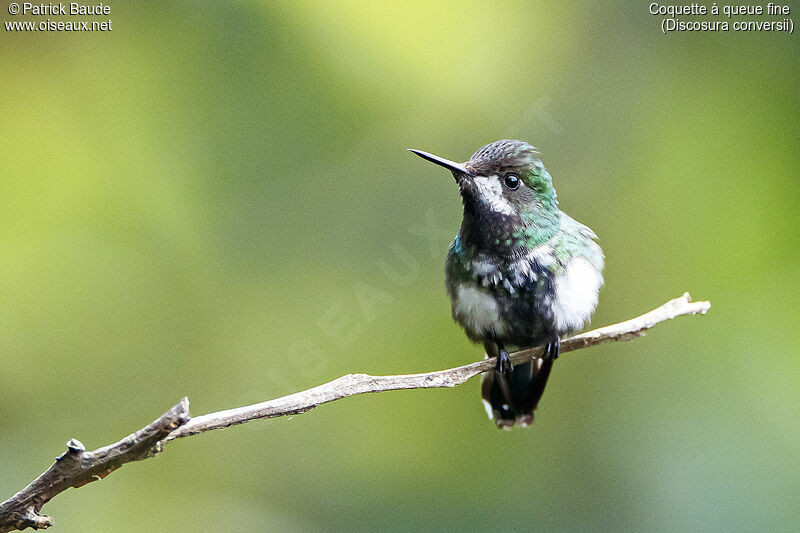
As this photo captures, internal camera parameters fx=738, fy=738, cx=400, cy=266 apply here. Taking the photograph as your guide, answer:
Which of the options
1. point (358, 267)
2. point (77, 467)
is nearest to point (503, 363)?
point (358, 267)

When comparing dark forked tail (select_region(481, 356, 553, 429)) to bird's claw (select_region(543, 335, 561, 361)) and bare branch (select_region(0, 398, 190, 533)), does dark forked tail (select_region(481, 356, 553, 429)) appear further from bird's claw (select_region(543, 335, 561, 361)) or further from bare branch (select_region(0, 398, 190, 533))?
bare branch (select_region(0, 398, 190, 533))

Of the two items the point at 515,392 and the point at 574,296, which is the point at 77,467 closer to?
the point at 574,296

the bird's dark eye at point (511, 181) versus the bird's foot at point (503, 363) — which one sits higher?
the bird's dark eye at point (511, 181)

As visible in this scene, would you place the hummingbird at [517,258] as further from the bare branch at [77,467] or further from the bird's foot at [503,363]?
the bare branch at [77,467]

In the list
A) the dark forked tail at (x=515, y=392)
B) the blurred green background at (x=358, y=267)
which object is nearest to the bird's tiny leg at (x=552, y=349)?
the dark forked tail at (x=515, y=392)

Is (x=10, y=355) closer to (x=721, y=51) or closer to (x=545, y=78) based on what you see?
(x=545, y=78)

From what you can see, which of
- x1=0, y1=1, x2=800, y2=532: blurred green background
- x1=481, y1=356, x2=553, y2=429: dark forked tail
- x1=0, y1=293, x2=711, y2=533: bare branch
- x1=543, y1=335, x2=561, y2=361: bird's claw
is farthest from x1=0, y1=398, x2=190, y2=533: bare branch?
x1=0, y1=1, x2=800, y2=532: blurred green background

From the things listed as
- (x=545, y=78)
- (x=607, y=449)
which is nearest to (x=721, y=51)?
(x=545, y=78)
